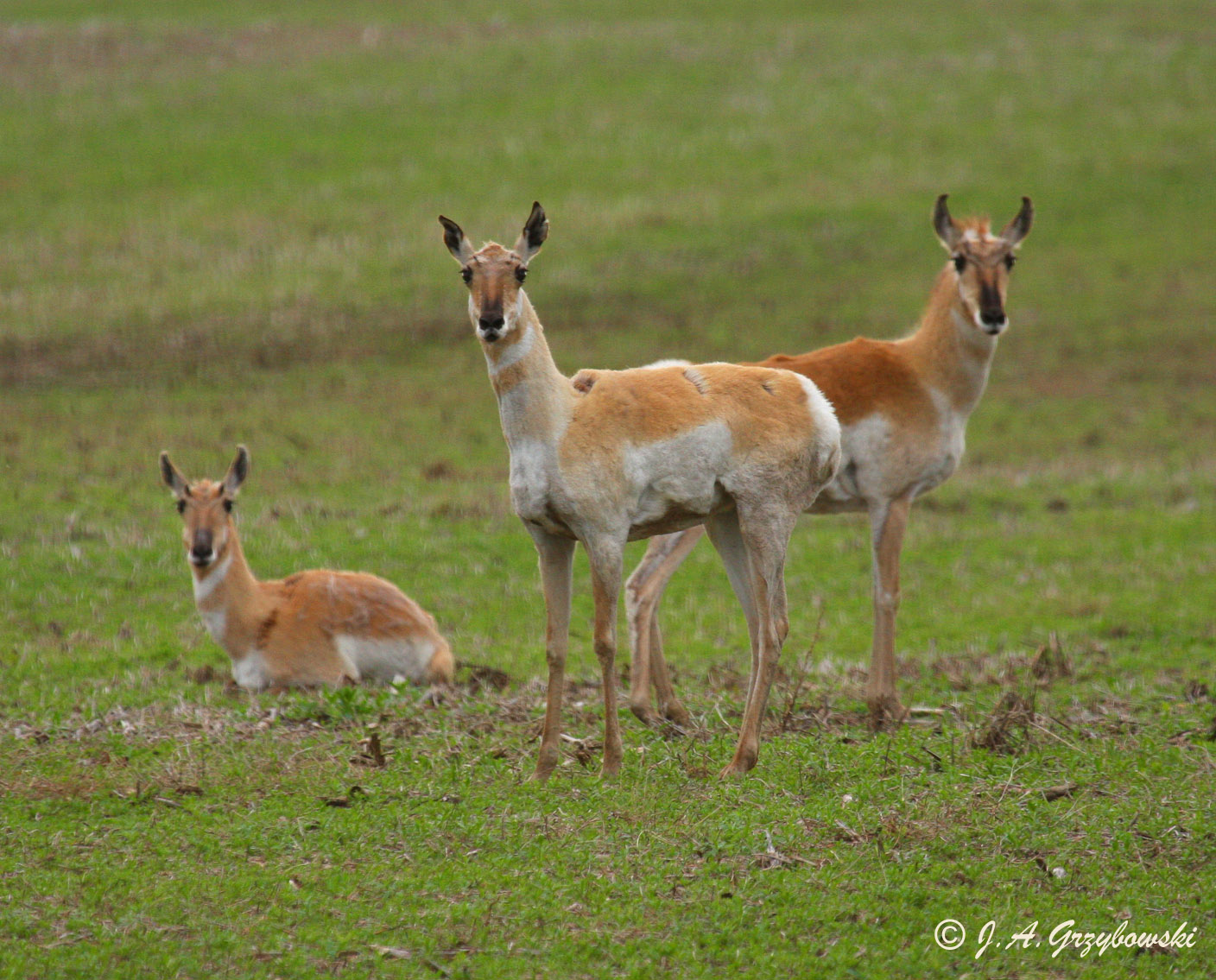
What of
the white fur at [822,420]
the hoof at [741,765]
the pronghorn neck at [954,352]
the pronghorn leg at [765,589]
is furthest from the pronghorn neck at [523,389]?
the pronghorn neck at [954,352]

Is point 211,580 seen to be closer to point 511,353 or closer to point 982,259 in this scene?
point 511,353

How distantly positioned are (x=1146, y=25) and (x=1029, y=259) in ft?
59.7

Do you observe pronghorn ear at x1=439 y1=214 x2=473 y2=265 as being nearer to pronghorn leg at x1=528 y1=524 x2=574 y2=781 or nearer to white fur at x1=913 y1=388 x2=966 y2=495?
pronghorn leg at x1=528 y1=524 x2=574 y2=781

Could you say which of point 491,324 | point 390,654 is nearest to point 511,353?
point 491,324

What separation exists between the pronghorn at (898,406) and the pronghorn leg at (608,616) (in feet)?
5.79

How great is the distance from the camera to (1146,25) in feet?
138

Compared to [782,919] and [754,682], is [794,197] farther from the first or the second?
[782,919]

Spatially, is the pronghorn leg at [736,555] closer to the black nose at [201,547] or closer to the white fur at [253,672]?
the white fur at [253,672]

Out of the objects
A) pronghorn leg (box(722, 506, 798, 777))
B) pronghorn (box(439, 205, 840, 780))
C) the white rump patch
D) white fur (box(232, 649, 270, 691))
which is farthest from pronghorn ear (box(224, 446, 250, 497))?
the white rump patch

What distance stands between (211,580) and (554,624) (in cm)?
384

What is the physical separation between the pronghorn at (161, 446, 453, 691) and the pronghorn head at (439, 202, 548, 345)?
3.62 meters

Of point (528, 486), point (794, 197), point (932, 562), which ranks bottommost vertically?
point (932, 562)

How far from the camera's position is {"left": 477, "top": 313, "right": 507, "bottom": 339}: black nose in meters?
7.05

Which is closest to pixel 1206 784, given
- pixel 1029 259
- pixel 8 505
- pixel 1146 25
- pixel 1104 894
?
pixel 1104 894
